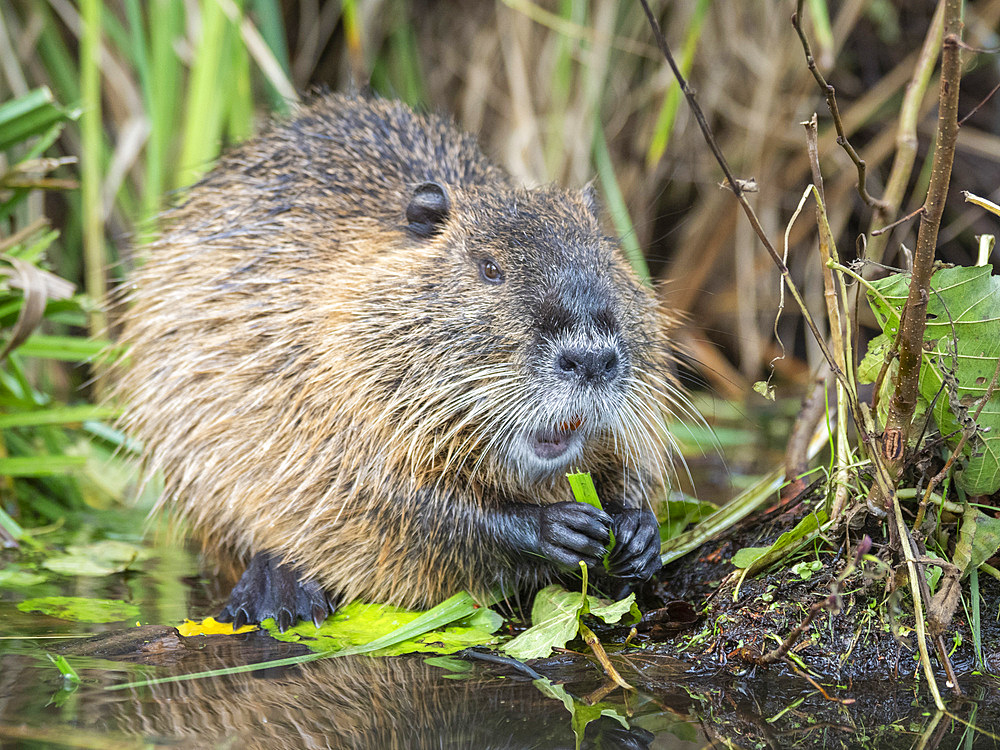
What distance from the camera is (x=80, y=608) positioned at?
7.48 feet

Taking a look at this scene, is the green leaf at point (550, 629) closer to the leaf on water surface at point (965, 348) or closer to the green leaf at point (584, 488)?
the green leaf at point (584, 488)

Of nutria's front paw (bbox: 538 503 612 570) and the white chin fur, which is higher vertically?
the white chin fur

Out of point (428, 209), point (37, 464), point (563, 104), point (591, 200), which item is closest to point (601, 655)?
point (428, 209)

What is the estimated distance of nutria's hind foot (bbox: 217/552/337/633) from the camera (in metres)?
2.28

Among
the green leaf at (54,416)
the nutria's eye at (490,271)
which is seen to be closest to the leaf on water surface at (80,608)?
the green leaf at (54,416)

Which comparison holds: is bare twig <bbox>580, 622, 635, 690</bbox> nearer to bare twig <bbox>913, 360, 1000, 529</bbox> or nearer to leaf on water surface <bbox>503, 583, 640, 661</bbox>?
leaf on water surface <bbox>503, 583, 640, 661</bbox>

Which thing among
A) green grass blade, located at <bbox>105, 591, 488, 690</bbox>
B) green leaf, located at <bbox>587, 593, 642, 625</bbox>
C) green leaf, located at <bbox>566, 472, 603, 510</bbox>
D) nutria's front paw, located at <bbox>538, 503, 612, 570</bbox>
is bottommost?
green grass blade, located at <bbox>105, 591, 488, 690</bbox>

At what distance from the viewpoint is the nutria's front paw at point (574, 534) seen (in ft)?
6.86

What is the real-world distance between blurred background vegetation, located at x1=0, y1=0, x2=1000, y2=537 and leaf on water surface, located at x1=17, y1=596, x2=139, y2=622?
1267mm

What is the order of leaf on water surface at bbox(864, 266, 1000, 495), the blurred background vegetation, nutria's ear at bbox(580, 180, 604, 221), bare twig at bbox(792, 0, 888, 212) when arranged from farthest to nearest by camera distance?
the blurred background vegetation, nutria's ear at bbox(580, 180, 604, 221), leaf on water surface at bbox(864, 266, 1000, 495), bare twig at bbox(792, 0, 888, 212)

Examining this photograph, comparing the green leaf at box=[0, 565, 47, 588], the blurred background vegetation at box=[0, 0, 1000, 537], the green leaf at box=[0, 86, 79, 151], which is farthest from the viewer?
the blurred background vegetation at box=[0, 0, 1000, 537]

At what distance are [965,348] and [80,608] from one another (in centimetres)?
184

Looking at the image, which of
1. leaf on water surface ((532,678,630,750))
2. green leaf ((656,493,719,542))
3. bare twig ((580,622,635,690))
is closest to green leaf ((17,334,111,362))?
green leaf ((656,493,719,542))

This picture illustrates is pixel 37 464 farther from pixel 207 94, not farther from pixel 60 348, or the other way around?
pixel 207 94
